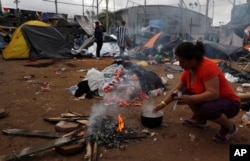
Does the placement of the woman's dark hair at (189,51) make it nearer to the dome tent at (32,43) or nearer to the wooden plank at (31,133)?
the wooden plank at (31,133)

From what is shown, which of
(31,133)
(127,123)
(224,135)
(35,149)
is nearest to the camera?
(35,149)

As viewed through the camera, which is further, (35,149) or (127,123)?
(127,123)

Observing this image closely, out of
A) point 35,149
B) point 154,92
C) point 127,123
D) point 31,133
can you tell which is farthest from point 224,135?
point 31,133

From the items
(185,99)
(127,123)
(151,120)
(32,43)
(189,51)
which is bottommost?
(127,123)

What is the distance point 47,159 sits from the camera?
2639 millimetres

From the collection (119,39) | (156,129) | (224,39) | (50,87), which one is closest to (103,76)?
→ (50,87)

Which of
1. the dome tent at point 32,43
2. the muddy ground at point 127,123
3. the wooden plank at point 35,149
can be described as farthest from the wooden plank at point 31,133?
the dome tent at point 32,43

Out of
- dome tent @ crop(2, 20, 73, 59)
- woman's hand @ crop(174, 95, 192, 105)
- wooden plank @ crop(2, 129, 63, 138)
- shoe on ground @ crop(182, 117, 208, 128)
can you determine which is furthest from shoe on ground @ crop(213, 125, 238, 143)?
dome tent @ crop(2, 20, 73, 59)

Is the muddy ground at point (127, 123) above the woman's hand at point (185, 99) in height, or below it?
below

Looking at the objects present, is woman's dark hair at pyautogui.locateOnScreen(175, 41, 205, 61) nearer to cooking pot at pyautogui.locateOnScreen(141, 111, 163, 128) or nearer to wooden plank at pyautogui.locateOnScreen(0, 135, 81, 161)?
cooking pot at pyautogui.locateOnScreen(141, 111, 163, 128)

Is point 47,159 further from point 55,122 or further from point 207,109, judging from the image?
point 207,109

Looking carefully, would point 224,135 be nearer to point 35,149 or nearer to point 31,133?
point 35,149

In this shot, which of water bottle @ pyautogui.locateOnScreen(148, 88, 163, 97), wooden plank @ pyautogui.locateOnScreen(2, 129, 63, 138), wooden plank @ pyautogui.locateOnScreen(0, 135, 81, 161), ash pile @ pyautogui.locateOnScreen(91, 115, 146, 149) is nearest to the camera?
wooden plank @ pyautogui.locateOnScreen(0, 135, 81, 161)

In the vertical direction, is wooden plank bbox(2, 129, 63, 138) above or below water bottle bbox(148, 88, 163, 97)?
below
